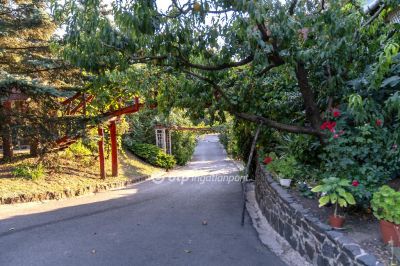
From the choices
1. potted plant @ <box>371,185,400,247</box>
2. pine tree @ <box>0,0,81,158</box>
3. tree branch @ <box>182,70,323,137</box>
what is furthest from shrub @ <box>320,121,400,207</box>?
pine tree @ <box>0,0,81,158</box>

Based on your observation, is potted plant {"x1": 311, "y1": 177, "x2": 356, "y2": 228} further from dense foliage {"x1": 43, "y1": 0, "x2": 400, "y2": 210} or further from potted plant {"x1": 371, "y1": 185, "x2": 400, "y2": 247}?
potted plant {"x1": 371, "y1": 185, "x2": 400, "y2": 247}

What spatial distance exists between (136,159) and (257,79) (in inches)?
462

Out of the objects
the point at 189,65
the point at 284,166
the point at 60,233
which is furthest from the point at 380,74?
the point at 60,233

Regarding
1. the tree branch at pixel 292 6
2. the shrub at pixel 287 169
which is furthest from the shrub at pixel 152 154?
the tree branch at pixel 292 6

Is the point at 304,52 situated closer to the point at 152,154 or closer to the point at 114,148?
the point at 114,148

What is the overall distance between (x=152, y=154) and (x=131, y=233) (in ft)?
39.9

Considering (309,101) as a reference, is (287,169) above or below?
below

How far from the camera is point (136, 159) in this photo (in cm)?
1736

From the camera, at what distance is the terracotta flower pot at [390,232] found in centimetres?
305

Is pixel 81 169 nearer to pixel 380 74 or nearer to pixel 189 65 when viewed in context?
pixel 189 65

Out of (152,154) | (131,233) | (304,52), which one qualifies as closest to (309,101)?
(304,52)

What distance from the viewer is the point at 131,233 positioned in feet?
18.6

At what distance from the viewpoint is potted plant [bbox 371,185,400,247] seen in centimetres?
303

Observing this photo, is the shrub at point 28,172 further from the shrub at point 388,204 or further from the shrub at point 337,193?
the shrub at point 388,204
